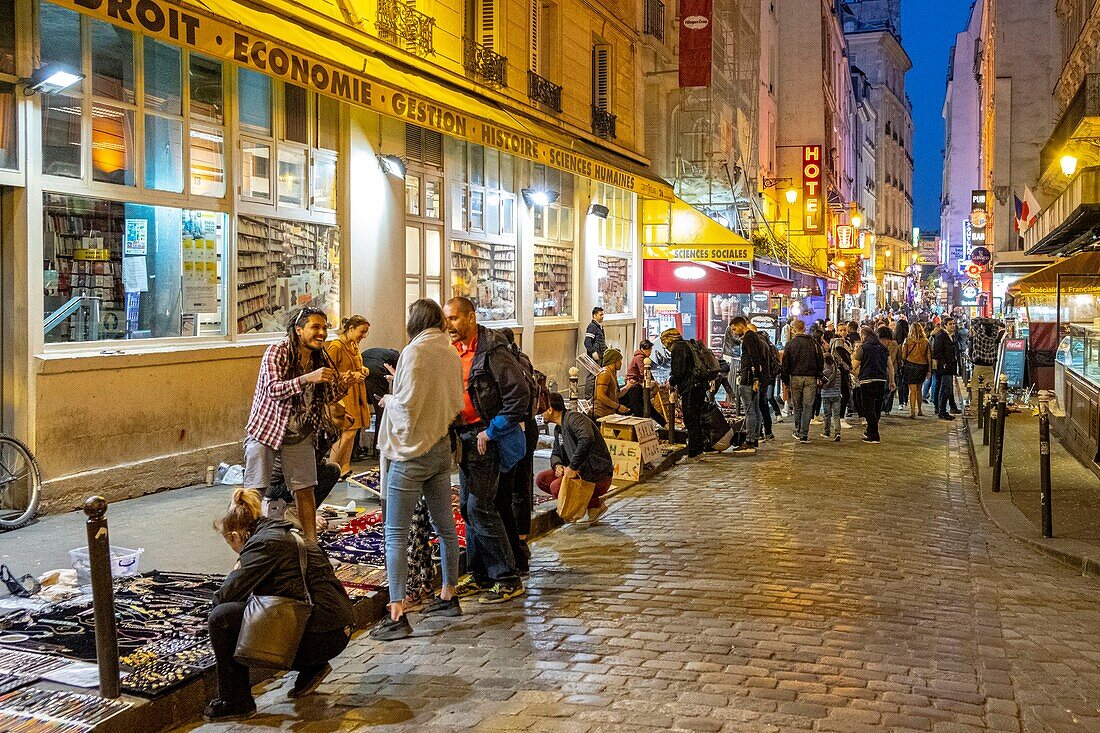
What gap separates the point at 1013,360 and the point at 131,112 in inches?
669

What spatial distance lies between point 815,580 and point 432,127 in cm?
668

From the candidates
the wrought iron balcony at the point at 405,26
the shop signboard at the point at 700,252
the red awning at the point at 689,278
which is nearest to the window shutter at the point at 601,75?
the shop signboard at the point at 700,252

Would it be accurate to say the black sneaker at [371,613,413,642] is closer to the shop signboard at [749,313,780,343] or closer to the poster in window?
the poster in window

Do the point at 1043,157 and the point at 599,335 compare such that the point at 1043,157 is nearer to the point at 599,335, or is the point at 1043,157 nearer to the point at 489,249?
the point at 599,335

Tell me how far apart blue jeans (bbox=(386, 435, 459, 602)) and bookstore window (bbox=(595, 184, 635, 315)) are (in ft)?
53.4

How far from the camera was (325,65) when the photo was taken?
1022cm

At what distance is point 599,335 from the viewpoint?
1980 cm

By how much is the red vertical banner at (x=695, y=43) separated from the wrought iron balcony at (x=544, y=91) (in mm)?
5650

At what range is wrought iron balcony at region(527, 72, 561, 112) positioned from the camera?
747 inches

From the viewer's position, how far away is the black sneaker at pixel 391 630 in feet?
21.4

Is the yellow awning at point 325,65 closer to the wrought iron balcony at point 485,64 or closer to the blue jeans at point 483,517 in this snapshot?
the wrought iron balcony at point 485,64

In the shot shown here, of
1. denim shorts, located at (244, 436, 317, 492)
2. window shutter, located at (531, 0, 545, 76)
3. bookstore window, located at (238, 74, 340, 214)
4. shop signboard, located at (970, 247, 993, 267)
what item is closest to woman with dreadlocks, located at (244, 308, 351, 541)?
denim shorts, located at (244, 436, 317, 492)

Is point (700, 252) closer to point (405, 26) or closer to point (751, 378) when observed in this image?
point (751, 378)

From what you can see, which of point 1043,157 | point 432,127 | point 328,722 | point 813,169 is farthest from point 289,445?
point 813,169
